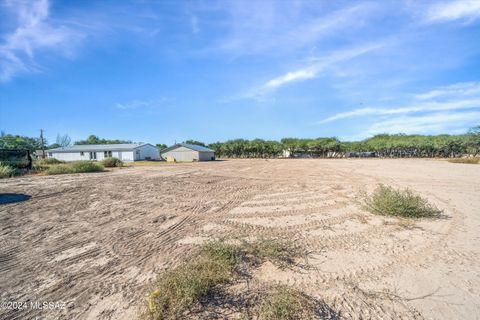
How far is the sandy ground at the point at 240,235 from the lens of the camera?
2871 millimetres

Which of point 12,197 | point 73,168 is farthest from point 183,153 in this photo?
point 12,197

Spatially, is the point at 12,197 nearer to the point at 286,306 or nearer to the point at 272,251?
the point at 272,251

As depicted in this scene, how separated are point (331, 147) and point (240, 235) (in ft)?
198

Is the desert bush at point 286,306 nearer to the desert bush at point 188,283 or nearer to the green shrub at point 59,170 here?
the desert bush at point 188,283

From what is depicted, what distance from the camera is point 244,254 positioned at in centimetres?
404

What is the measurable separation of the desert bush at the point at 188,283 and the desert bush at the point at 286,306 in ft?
2.50

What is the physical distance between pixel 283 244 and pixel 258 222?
153 cm

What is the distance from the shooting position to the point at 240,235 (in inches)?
196

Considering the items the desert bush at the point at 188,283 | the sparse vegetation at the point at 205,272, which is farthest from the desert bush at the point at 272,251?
the desert bush at the point at 188,283

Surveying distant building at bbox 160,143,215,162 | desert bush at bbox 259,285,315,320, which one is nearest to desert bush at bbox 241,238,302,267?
desert bush at bbox 259,285,315,320

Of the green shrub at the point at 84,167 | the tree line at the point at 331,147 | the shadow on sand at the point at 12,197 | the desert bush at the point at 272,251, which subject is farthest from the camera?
the tree line at the point at 331,147

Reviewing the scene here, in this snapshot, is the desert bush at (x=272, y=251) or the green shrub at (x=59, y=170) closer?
the desert bush at (x=272, y=251)

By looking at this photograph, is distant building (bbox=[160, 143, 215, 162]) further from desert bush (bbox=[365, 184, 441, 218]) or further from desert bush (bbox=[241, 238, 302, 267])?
desert bush (bbox=[241, 238, 302, 267])

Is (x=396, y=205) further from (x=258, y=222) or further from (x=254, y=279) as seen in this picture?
(x=254, y=279)
